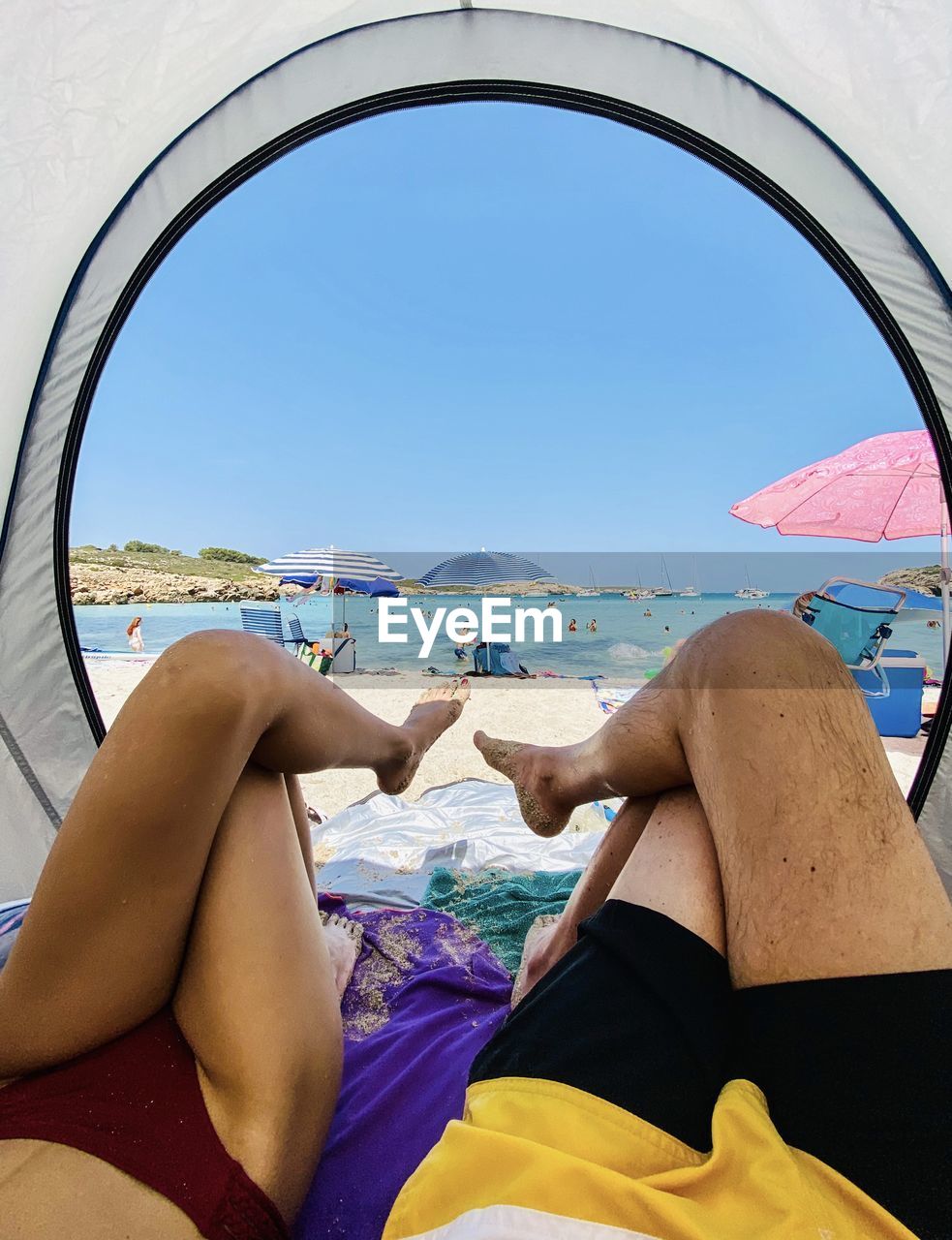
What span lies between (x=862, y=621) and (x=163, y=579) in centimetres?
2920

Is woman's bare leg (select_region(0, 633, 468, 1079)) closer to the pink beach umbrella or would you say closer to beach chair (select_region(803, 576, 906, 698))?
beach chair (select_region(803, 576, 906, 698))

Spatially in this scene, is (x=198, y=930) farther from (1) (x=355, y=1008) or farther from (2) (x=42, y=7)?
(2) (x=42, y=7)

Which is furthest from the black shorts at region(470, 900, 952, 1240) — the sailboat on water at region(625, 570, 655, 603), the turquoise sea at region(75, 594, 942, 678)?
the sailboat on water at region(625, 570, 655, 603)

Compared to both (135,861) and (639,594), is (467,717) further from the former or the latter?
(639,594)

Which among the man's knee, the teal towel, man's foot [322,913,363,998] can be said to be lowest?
the teal towel

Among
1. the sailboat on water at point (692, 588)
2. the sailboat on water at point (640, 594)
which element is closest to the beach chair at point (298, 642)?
the sailboat on water at point (640, 594)

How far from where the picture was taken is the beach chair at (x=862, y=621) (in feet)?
18.4

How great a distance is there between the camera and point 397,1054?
110 cm

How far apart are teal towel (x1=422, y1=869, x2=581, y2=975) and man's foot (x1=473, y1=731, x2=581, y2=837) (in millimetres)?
318

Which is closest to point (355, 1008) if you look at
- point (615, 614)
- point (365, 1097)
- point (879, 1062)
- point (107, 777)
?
point (365, 1097)

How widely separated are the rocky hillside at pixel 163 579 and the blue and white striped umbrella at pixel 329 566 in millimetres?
14230

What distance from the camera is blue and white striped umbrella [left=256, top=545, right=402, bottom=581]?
11.1 meters

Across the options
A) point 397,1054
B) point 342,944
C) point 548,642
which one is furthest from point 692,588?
point 397,1054

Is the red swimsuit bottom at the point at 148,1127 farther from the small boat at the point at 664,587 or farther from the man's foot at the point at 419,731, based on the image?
the small boat at the point at 664,587
